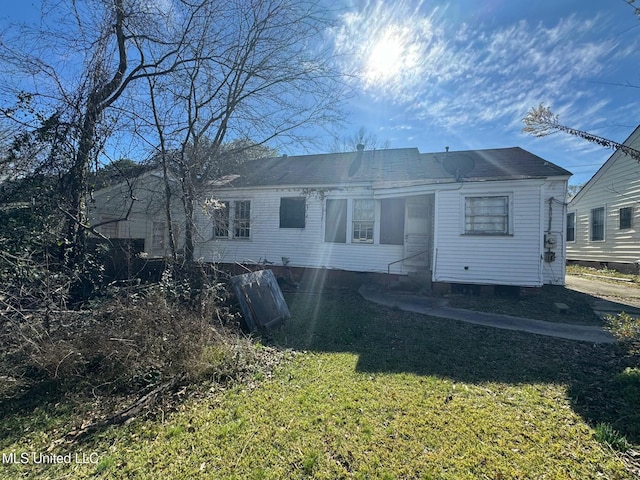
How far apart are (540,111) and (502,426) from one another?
471cm

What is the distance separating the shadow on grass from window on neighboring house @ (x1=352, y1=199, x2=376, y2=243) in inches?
136

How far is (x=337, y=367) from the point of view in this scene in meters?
4.43

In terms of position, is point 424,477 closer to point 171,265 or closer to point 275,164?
point 171,265

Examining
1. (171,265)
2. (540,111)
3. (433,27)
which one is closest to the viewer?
(540,111)

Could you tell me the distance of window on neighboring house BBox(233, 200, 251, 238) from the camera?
11422 mm

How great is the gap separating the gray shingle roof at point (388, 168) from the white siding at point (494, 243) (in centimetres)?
38

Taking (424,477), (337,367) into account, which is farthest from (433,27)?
(424,477)

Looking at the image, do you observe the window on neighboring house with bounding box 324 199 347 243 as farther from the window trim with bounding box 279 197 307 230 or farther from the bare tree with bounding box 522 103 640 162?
the bare tree with bounding box 522 103 640 162

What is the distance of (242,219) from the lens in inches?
451

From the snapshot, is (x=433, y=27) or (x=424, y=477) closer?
(x=424, y=477)

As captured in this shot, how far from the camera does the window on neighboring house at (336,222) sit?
10.3 metres

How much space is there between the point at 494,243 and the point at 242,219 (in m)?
8.26

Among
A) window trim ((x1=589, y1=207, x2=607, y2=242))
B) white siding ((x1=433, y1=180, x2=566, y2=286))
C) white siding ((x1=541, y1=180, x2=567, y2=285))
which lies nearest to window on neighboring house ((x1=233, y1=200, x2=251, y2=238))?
white siding ((x1=433, y1=180, x2=566, y2=286))

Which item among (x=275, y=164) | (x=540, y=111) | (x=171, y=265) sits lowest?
(x=171, y=265)
